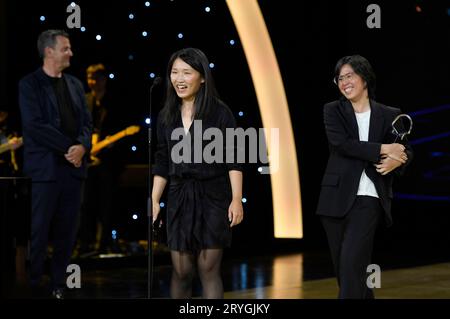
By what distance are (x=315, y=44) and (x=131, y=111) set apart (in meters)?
2.04

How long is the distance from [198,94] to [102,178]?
14.7ft

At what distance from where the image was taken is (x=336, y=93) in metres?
9.95

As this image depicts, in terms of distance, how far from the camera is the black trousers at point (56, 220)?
650 cm

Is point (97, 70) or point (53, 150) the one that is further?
point (97, 70)

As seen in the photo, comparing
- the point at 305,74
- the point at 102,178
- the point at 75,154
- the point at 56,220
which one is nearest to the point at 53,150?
the point at 75,154

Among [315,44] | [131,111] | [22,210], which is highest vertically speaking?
[315,44]

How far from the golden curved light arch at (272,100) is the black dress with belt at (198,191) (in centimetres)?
439

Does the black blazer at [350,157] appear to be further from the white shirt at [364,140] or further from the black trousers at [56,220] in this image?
the black trousers at [56,220]

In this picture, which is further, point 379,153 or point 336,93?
point 336,93

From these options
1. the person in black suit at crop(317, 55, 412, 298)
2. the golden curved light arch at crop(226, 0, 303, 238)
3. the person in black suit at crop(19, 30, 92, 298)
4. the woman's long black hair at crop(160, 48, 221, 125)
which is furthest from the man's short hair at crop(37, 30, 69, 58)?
the golden curved light arch at crop(226, 0, 303, 238)

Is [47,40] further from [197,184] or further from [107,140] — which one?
[107,140]

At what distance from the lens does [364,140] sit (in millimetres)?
5344
